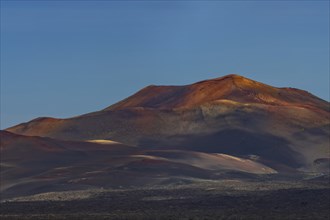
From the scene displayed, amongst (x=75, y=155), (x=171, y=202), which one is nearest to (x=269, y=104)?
(x=75, y=155)

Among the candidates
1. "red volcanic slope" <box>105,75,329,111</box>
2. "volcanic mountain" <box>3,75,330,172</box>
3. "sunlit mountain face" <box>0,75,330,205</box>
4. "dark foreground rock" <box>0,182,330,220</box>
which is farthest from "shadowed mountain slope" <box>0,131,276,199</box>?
"red volcanic slope" <box>105,75,329,111</box>

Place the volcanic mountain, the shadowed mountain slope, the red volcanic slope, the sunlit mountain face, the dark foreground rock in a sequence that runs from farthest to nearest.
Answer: the red volcanic slope < the volcanic mountain < the sunlit mountain face < the shadowed mountain slope < the dark foreground rock

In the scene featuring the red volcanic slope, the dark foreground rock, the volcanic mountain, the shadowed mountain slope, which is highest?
the red volcanic slope

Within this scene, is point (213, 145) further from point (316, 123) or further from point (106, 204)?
point (106, 204)

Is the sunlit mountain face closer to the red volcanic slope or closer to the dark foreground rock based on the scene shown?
the red volcanic slope

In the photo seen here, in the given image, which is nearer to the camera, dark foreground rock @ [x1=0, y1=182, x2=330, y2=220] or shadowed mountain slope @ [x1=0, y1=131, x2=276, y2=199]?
dark foreground rock @ [x1=0, y1=182, x2=330, y2=220]

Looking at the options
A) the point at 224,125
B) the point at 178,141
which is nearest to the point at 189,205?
the point at 178,141
